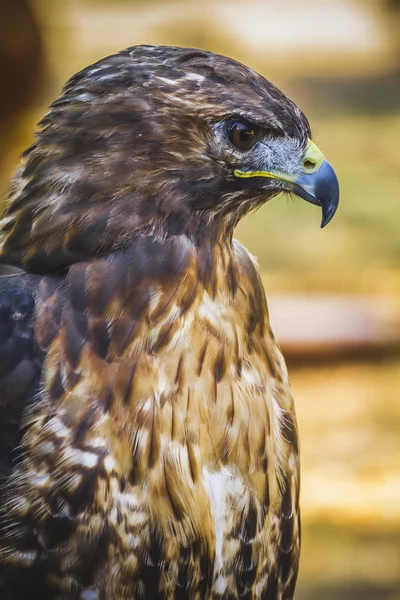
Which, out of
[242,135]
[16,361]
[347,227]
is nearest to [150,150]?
[242,135]

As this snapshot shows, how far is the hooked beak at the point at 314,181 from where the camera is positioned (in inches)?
116

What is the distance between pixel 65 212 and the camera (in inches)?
112

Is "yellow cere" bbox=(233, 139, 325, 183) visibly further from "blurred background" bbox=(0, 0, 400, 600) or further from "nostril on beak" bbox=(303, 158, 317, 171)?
"blurred background" bbox=(0, 0, 400, 600)

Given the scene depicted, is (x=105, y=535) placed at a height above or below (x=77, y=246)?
below

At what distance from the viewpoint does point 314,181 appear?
9.70 ft

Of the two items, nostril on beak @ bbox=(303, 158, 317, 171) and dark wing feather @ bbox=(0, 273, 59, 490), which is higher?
nostril on beak @ bbox=(303, 158, 317, 171)

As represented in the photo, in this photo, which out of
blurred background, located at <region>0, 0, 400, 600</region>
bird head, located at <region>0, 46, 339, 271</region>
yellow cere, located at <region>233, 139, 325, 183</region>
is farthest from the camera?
blurred background, located at <region>0, 0, 400, 600</region>

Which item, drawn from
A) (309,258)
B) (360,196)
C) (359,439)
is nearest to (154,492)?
(359,439)

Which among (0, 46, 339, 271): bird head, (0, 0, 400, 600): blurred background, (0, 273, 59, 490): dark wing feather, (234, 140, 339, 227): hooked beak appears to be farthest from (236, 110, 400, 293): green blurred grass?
(0, 273, 59, 490): dark wing feather

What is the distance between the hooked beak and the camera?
9.63 feet

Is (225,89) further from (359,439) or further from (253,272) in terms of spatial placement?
(359,439)

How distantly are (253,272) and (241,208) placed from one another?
9.1 inches

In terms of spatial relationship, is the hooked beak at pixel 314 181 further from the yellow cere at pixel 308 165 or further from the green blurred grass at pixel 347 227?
the green blurred grass at pixel 347 227

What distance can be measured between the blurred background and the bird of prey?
2400 millimetres
